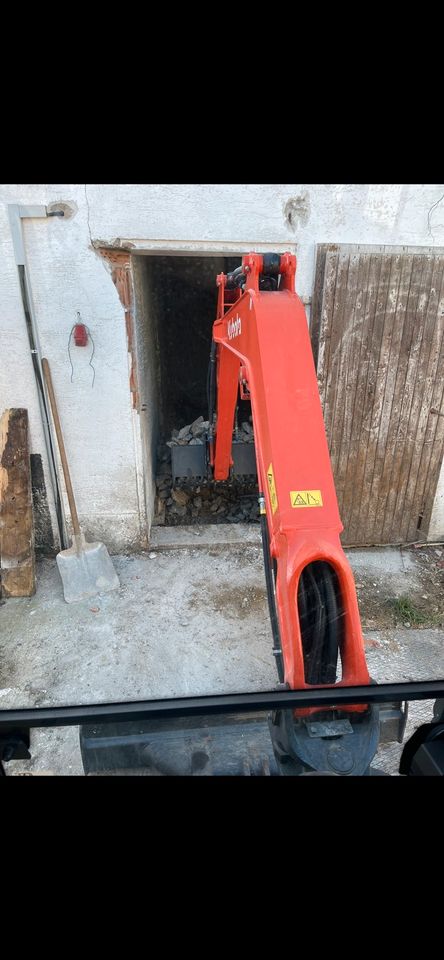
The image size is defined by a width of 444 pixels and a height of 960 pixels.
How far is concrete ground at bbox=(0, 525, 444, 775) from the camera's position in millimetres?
2994

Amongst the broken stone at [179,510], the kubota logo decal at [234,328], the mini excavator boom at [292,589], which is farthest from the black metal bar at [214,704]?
the broken stone at [179,510]

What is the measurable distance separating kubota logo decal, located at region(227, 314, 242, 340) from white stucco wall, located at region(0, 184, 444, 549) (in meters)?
1.20

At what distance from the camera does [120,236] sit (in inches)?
134

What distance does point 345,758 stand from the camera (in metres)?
1.29

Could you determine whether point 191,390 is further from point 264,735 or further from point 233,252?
point 264,735

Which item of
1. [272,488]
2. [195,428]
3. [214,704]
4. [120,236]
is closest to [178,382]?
[195,428]

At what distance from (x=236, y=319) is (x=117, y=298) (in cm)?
149

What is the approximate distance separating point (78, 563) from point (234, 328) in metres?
2.29

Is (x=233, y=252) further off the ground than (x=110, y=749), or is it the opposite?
(x=233, y=252)

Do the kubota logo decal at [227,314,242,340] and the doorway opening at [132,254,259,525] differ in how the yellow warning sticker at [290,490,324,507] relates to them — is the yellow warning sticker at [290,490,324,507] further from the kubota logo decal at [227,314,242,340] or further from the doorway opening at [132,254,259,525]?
the doorway opening at [132,254,259,525]

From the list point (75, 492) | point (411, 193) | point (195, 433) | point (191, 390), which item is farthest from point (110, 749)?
point (191, 390)

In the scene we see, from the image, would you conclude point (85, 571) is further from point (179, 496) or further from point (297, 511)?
point (297, 511)

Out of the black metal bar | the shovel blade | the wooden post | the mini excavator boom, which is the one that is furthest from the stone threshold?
the black metal bar

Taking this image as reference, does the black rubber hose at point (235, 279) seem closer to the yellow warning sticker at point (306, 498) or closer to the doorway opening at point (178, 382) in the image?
the doorway opening at point (178, 382)
